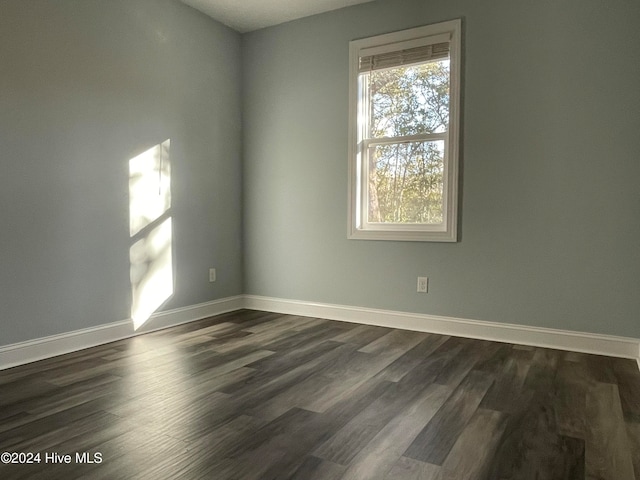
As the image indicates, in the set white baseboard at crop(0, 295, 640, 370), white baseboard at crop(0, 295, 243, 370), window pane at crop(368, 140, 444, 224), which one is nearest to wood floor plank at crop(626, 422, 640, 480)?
white baseboard at crop(0, 295, 640, 370)

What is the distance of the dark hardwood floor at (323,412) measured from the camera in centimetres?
161

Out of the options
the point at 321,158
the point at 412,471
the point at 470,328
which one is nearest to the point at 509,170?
the point at 470,328

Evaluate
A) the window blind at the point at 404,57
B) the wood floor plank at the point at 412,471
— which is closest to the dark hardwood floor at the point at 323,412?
the wood floor plank at the point at 412,471

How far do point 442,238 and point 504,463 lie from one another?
2028 mm

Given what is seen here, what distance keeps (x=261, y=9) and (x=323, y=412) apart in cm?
337

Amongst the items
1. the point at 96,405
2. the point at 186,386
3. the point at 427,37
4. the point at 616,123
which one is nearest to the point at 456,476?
the point at 186,386

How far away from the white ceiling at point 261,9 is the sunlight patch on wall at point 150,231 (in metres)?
1.27

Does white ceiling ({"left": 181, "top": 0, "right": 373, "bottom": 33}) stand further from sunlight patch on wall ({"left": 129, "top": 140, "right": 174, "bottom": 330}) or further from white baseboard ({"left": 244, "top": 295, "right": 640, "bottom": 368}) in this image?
white baseboard ({"left": 244, "top": 295, "right": 640, "bottom": 368})

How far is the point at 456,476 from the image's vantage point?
5.04 feet

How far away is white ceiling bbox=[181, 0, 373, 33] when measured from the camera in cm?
376

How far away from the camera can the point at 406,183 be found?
3.69 m

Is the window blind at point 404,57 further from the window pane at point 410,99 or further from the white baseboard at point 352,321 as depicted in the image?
the white baseboard at point 352,321

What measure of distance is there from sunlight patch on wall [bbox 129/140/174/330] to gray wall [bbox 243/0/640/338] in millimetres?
1118

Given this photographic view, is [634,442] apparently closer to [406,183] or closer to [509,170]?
[509,170]
